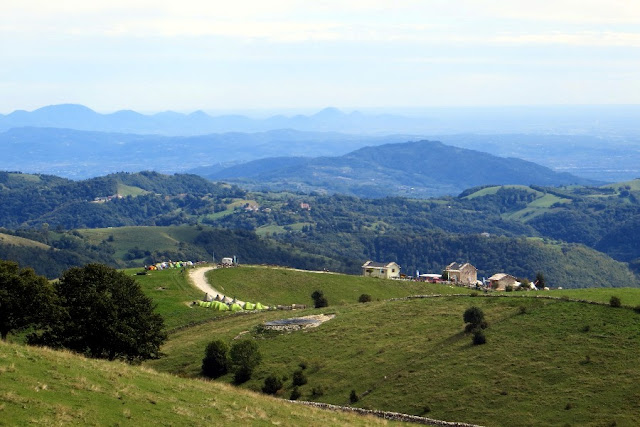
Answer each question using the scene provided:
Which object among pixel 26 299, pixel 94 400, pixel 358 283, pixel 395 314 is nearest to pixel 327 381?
pixel 395 314

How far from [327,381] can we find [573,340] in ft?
49.2

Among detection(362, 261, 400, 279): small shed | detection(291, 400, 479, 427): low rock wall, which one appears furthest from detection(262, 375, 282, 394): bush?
detection(362, 261, 400, 279): small shed

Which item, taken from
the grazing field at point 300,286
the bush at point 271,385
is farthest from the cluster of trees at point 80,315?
the grazing field at point 300,286

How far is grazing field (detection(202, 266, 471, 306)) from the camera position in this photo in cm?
8738

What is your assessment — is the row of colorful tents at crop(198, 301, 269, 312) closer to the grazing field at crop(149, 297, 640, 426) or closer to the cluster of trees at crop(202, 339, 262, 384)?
the grazing field at crop(149, 297, 640, 426)

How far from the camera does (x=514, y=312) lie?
2169 inches

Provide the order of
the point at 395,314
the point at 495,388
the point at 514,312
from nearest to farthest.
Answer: the point at 495,388 → the point at 514,312 → the point at 395,314

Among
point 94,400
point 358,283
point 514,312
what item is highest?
point 94,400

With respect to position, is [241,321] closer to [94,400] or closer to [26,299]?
[26,299]

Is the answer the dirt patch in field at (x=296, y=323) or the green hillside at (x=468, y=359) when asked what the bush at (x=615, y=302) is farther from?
the dirt patch in field at (x=296, y=323)

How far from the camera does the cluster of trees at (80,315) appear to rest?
45000mm

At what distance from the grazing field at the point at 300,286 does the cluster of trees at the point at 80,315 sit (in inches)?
1489

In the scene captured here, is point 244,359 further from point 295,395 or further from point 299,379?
point 295,395

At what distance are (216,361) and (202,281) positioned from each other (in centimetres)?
4147
